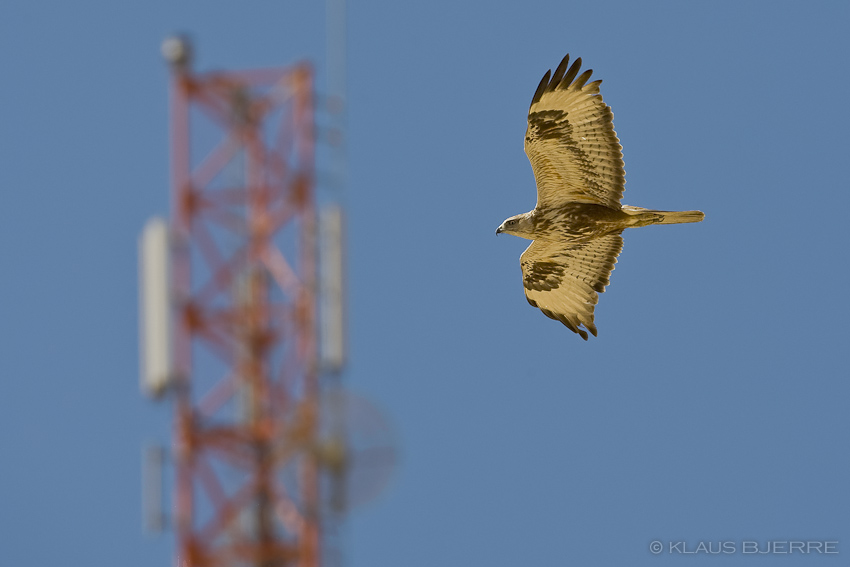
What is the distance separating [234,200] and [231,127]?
0.87m

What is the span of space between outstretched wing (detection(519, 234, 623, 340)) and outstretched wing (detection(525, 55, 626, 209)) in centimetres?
85

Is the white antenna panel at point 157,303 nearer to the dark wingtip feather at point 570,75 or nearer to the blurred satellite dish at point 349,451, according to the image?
the blurred satellite dish at point 349,451

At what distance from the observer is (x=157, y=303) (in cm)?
2058

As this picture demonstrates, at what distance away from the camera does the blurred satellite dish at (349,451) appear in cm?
2014

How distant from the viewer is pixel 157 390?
2073 cm

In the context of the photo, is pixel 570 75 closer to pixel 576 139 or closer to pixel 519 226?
pixel 576 139

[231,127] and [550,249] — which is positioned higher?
[231,127]

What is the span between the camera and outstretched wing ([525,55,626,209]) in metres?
13.7

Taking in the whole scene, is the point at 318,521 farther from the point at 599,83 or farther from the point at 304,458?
the point at 599,83

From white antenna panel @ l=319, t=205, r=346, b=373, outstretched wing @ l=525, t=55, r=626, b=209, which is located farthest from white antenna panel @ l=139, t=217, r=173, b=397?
outstretched wing @ l=525, t=55, r=626, b=209

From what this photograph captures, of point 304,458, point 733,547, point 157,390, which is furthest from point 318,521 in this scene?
point 733,547

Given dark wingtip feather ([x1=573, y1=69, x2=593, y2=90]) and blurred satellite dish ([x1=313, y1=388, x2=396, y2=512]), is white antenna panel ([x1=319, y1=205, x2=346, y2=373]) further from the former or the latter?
dark wingtip feather ([x1=573, y1=69, x2=593, y2=90])

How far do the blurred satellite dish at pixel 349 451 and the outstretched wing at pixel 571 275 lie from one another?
208 inches

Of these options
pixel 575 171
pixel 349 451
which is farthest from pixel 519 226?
pixel 349 451
